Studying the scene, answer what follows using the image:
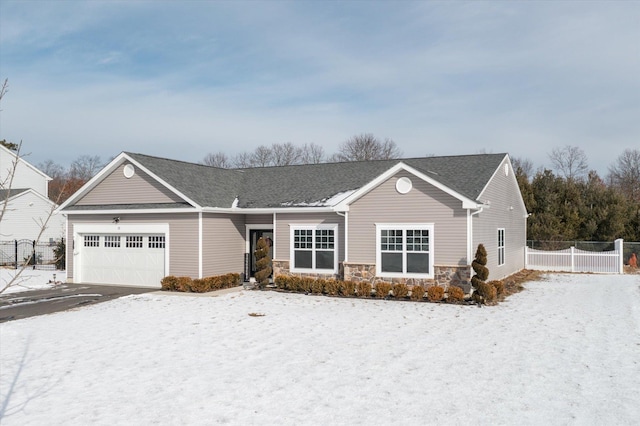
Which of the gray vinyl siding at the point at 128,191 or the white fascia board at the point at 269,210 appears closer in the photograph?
the white fascia board at the point at 269,210

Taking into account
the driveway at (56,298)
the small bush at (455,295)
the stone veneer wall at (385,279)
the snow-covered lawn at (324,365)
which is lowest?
the snow-covered lawn at (324,365)

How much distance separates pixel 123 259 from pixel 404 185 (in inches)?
451

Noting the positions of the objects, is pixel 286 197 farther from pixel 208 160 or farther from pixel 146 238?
pixel 208 160

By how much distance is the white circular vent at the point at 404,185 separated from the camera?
18.2 m

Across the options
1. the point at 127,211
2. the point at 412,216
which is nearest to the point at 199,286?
the point at 127,211

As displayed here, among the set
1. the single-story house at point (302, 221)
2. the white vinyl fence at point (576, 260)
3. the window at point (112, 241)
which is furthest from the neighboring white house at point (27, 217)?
the white vinyl fence at point (576, 260)

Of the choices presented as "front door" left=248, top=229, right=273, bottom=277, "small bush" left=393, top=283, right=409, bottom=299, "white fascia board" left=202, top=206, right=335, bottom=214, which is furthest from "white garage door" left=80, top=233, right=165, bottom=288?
"small bush" left=393, top=283, right=409, bottom=299

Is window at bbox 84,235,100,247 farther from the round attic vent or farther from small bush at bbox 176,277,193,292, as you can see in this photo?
small bush at bbox 176,277,193,292

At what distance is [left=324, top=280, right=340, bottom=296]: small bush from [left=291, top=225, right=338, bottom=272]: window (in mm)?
1259

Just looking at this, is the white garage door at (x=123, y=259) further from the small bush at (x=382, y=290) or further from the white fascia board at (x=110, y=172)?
the small bush at (x=382, y=290)

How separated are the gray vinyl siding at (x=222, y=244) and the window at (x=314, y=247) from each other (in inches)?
105

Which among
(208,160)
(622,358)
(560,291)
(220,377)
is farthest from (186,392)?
(208,160)

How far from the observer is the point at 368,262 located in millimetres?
18609

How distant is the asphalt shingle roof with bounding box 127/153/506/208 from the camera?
2050cm
